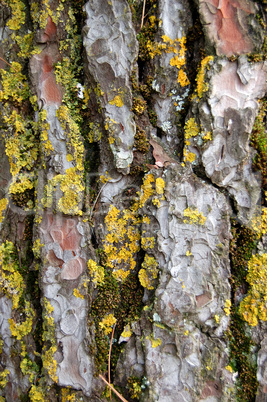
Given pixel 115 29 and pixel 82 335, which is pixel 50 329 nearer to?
pixel 82 335

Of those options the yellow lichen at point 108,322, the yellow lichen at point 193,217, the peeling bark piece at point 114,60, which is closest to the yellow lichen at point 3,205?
the peeling bark piece at point 114,60

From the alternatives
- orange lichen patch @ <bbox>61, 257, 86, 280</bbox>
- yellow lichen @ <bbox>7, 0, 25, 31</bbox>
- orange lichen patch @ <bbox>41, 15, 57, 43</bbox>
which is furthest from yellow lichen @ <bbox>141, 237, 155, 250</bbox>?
yellow lichen @ <bbox>7, 0, 25, 31</bbox>

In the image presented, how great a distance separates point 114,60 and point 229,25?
24.5 inches

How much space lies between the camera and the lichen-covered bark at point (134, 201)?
1.39 meters

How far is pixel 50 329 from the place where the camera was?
150 cm

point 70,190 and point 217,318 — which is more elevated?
point 70,190

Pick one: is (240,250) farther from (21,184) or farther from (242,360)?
(21,184)

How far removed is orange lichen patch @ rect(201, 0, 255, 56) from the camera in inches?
55.5

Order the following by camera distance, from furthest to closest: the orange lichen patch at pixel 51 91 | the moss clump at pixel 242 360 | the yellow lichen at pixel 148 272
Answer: the orange lichen patch at pixel 51 91 → the yellow lichen at pixel 148 272 → the moss clump at pixel 242 360

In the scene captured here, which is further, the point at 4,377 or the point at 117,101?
the point at 4,377

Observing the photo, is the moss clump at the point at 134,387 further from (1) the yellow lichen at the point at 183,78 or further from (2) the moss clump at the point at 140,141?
(1) the yellow lichen at the point at 183,78

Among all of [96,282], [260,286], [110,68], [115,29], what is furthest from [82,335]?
[115,29]

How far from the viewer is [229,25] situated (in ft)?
4.64

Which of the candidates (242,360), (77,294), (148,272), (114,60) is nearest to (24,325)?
(77,294)
